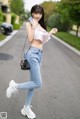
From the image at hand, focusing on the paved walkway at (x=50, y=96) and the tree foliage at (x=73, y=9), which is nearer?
the paved walkway at (x=50, y=96)

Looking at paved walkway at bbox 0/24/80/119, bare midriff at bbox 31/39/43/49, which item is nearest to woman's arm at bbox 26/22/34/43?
bare midriff at bbox 31/39/43/49

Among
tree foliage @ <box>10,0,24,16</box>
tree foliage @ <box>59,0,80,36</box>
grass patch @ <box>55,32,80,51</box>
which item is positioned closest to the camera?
grass patch @ <box>55,32,80,51</box>

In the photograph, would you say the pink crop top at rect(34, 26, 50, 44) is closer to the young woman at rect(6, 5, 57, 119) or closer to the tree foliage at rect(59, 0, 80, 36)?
the young woman at rect(6, 5, 57, 119)

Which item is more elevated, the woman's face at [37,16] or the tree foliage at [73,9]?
the woman's face at [37,16]

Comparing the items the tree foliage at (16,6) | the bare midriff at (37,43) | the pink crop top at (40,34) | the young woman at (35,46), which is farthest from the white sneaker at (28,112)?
the tree foliage at (16,6)

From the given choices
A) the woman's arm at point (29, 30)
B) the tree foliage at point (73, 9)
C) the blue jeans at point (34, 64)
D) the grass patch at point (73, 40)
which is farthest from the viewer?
the tree foliage at point (73, 9)

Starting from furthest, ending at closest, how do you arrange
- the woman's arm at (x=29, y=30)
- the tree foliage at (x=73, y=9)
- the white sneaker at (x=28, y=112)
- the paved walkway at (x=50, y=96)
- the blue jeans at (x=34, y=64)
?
1. the tree foliage at (x=73, y=9)
2. the paved walkway at (x=50, y=96)
3. the white sneaker at (x=28, y=112)
4. the blue jeans at (x=34, y=64)
5. the woman's arm at (x=29, y=30)

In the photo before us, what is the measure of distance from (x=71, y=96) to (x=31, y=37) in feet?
8.41

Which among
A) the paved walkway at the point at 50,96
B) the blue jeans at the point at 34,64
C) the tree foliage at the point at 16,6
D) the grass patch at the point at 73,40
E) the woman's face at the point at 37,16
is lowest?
the tree foliage at the point at 16,6

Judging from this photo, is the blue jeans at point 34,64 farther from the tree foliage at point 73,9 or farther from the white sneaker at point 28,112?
the tree foliage at point 73,9

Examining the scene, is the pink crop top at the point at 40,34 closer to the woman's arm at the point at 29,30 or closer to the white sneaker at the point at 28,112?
the woman's arm at the point at 29,30

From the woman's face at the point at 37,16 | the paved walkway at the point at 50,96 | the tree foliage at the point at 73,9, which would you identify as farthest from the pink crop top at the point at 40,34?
the tree foliage at the point at 73,9

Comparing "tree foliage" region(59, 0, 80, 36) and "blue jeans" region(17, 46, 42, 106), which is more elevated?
"blue jeans" region(17, 46, 42, 106)

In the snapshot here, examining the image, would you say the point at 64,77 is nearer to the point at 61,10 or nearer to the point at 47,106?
the point at 47,106
